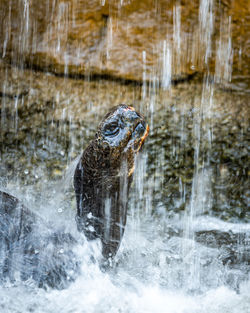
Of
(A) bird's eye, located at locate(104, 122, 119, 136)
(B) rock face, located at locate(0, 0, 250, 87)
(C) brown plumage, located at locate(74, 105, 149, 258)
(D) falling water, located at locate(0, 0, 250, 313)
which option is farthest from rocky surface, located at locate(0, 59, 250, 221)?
(A) bird's eye, located at locate(104, 122, 119, 136)

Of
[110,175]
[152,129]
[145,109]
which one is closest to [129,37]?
[145,109]

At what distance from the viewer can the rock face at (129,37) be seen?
14.7 ft

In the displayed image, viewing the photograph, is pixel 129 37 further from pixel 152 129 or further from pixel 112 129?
pixel 112 129

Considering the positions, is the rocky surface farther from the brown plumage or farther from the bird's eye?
the bird's eye

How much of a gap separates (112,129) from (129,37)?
226 cm

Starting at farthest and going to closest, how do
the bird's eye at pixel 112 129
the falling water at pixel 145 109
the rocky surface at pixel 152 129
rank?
the rocky surface at pixel 152 129
the falling water at pixel 145 109
the bird's eye at pixel 112 129

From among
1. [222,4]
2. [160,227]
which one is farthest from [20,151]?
[222,4]

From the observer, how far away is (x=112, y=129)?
2607 millimetres

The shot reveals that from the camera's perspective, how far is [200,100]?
4.70m

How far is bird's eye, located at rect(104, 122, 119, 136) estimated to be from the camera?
2.60m

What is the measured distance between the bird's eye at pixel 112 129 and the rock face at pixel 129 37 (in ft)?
7.17

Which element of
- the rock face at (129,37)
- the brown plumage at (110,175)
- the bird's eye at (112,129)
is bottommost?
the brown plumage at (110,175)

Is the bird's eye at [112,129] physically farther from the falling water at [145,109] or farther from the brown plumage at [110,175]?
Answer: the falling water at [145,109]

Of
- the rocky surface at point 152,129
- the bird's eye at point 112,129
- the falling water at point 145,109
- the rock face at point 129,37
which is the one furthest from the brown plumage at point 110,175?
the rock face at point 129,37
